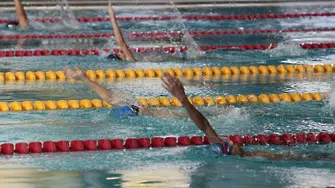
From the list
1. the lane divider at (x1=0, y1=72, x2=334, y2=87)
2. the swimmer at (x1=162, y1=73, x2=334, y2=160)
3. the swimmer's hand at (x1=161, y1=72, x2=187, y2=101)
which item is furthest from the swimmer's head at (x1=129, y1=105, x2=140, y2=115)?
A: the swimmer's hand at (x1=161, y1=72, x2=187, y2=101)

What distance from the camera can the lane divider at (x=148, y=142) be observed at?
196 inches

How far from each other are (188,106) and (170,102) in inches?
77.6

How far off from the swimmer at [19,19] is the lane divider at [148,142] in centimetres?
495

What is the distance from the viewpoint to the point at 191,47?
8492 millimetres

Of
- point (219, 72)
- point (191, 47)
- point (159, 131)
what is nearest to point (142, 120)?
point (159, 131)

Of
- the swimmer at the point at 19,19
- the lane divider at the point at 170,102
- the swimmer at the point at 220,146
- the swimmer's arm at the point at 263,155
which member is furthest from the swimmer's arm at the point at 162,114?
the swimmer at the point at 19,19

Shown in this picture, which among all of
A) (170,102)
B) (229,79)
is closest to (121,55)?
(229,79)

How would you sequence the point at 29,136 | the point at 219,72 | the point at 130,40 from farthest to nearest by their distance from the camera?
the point at 130,40 → the point at 219,72 → the point at 29,136

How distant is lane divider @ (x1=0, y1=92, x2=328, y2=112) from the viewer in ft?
20.2

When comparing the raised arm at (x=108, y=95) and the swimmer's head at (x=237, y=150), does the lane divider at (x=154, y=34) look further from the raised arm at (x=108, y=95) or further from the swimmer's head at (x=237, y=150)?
the swimmer's head at (x=237, y=150)

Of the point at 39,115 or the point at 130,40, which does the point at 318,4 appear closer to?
the point at 130,40

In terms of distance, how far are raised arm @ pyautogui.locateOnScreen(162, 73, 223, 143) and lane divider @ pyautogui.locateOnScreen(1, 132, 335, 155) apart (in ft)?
1.68

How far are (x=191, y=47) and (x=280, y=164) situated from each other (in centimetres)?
385

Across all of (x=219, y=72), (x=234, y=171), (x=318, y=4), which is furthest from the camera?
(x=318, y=4)
